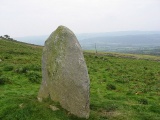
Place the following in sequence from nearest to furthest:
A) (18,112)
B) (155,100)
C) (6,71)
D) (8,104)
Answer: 1. (18,112)
2. (8,104)
3. (155,100)
4. (6,71)

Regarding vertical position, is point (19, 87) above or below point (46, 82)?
below

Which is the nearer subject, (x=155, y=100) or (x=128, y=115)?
(x=128, y=115)

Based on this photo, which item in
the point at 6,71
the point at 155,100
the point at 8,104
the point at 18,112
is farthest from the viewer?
the point at 6,71

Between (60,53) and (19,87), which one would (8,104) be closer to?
(60,53)

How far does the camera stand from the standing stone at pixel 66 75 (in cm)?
1277

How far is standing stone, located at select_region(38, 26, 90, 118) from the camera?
1277cm

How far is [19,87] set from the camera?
816 inches

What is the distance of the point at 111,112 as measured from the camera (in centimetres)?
1443

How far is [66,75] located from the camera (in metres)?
13.0

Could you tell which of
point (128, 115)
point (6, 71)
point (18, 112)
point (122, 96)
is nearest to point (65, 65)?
point (18, 112)

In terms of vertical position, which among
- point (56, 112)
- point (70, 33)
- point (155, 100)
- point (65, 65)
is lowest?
point (155, 100)

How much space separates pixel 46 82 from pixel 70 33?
3.02 meters

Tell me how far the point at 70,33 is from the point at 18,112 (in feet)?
16.4

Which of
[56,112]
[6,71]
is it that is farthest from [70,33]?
[6,71]
